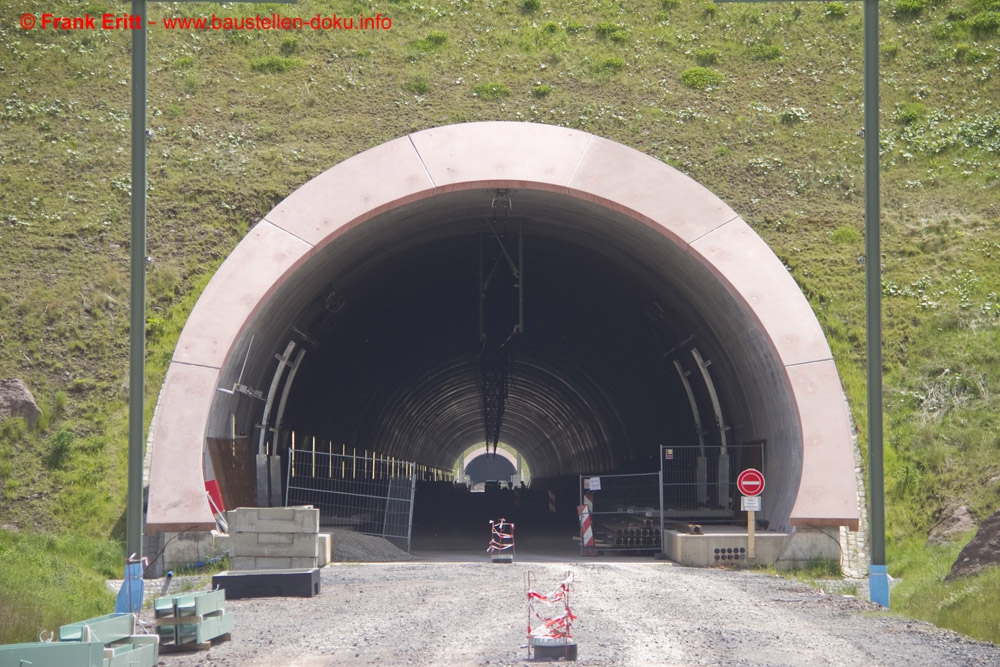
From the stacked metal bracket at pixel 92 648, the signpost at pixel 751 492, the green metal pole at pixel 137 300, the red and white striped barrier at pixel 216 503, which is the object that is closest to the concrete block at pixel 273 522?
the red and white striped barrier at pixel 216 503

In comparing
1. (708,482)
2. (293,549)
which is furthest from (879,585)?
(708,482)

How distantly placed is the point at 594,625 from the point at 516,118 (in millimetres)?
13424

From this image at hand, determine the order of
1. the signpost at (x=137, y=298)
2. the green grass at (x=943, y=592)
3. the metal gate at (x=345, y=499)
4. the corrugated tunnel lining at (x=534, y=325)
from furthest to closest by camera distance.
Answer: the metal gate at (x=345, y=499) < the corrugated tunnel lining at (x=534, y=325) < the green grass at (x=943, y=592) < the signpost at (x=137, y=298)

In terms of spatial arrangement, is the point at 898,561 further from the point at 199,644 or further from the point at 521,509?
the point at 521,509

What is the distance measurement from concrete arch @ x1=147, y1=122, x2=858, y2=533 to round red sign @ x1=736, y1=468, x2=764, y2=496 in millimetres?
601

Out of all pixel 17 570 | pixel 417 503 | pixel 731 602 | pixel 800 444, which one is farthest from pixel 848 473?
pixel 417 503

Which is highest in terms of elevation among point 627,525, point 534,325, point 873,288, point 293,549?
point 534,325

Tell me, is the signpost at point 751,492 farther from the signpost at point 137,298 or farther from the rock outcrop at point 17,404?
the rock outcrop at point 17,404

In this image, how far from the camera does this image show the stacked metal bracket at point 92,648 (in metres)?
8.62

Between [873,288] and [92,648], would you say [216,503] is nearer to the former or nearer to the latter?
[92,648]

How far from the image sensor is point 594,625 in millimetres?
12523

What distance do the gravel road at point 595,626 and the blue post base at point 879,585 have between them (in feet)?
0.48

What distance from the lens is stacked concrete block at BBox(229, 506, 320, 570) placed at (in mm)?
17000

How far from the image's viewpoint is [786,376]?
762 inches
